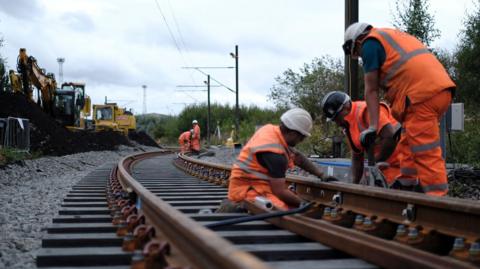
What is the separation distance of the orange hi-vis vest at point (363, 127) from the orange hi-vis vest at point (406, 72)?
2.26 ft

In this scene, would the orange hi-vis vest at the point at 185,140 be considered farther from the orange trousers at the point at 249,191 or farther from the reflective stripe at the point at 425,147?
the reflective stripe at the point at 425,147

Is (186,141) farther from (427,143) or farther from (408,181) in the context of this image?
(427,143)

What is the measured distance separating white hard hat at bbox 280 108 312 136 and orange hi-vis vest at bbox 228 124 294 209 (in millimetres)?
135

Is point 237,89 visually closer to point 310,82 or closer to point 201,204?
point 310,82

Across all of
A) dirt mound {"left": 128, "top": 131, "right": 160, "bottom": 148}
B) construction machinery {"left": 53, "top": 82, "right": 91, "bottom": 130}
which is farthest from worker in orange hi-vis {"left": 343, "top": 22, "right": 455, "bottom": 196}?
dirt mound {"left": 128, "top": 131, "right": 160, "bottom": 148}

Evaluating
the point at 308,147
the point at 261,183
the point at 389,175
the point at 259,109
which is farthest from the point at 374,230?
the point at 259,109

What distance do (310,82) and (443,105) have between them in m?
29.9

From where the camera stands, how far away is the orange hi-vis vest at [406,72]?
4.50m

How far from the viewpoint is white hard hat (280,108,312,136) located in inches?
191

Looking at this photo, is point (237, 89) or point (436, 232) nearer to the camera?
point (436, 232)

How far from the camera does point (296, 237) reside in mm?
3674

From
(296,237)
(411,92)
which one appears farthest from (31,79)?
(296,237)

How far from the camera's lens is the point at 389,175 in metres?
5.47

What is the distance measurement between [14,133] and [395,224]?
15137 millimetres
